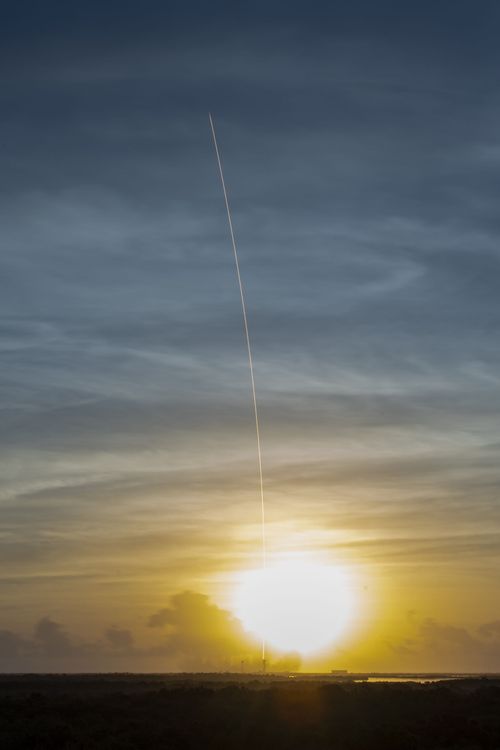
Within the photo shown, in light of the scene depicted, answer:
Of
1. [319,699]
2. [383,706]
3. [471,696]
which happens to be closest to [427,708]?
[383,706]

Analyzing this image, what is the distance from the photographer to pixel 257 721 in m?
66.5

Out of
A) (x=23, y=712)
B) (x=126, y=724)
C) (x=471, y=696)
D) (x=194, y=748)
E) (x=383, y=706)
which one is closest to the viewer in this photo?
(x=194, y=748)

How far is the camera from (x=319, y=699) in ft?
267

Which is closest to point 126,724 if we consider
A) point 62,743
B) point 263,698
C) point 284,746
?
point 62,743

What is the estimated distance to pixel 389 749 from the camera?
189 ft

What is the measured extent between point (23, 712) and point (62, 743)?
16.2 metres

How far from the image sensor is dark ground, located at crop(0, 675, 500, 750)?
59.1m

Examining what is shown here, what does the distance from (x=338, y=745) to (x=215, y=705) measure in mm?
20319

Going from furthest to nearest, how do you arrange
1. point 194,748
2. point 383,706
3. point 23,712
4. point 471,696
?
point 471,696 → point 383,706 → point 23,712 → point 194,748

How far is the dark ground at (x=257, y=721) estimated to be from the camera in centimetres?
5912

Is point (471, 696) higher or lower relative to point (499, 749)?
higher

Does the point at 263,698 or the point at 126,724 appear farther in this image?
the point at 263,698

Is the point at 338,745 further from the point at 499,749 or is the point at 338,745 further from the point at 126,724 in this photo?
the point at 126,724

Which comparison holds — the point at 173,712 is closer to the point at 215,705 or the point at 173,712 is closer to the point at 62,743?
the point at 215,705
